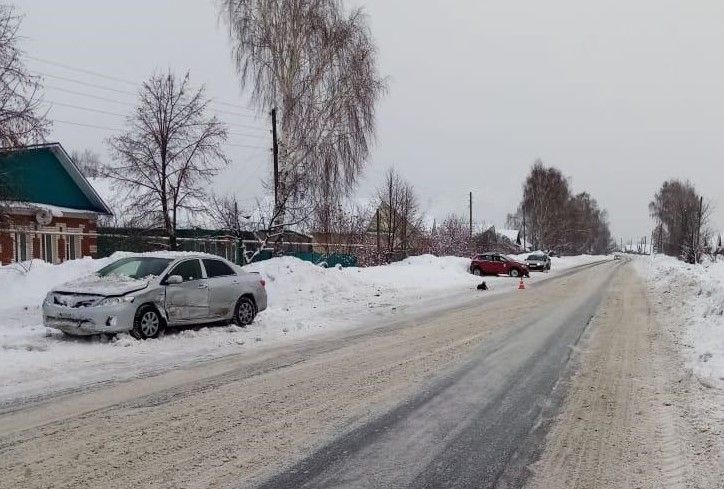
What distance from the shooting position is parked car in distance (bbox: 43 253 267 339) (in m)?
9.20

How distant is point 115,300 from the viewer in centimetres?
930

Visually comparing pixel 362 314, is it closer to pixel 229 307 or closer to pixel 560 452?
pixel 229 307

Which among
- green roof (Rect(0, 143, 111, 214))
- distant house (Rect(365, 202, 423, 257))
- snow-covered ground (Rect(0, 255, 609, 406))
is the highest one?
green roof (Rect(0, 143, 111, 214))

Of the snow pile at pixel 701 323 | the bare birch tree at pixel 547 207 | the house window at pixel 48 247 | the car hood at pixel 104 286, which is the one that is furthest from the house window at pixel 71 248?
the bare birch tree at pixel 547 207

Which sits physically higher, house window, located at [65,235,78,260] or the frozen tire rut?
house window, located at [65,235,78,260]

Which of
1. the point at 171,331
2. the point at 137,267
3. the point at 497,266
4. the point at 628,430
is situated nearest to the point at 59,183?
the point at 137,267

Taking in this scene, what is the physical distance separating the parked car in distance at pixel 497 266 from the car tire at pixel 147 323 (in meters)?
27.7

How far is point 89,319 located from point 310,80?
16.1 m

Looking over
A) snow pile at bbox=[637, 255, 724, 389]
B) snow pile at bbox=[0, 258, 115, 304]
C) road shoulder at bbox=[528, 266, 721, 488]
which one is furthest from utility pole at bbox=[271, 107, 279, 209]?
road shoulder at bbox=[528, 266, 721, 488]

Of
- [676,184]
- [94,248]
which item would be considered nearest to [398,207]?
[94,248]

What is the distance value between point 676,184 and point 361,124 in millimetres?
A: 91912

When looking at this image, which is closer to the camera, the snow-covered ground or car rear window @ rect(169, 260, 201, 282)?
the snow-covered ground

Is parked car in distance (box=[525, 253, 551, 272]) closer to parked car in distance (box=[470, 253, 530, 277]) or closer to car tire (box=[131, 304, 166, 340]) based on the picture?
parked car in distance (box=[470, 253, 530, 277])

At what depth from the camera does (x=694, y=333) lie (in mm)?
10531
